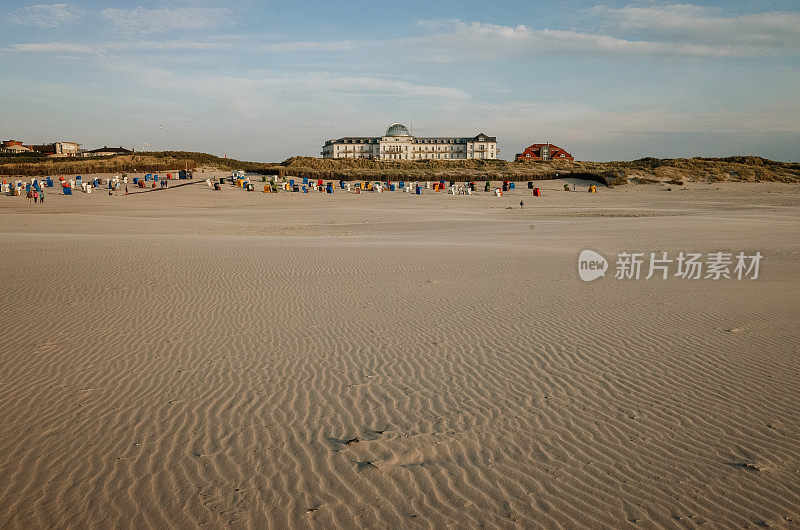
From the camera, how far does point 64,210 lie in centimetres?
3259

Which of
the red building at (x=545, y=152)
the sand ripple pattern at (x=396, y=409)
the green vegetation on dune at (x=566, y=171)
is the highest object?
the red building at (x=545, y=152)

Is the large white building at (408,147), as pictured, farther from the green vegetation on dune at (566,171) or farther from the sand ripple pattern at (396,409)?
the sand ripple pattern at (396,409)

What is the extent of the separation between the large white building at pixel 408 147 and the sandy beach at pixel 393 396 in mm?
117503

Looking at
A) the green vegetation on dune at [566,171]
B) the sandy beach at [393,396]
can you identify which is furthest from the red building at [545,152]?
the sandy beach at [393,396]

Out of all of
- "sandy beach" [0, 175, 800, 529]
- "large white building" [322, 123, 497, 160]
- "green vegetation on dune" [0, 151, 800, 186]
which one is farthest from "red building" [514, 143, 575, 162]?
"sandy beach" [0, 175, 800, 529]

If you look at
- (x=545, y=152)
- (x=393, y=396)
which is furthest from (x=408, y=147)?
(x=393, y=396)

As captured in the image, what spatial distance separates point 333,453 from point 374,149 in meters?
129

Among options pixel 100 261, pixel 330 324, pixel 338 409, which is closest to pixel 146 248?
pixel 100 261

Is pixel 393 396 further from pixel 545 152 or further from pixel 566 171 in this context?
pixel 545 152

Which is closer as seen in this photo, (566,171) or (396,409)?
(396,409)

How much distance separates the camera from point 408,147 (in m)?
129

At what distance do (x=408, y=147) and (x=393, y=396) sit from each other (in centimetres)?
12696

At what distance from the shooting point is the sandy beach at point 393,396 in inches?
154

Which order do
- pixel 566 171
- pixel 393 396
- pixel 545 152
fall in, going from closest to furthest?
pixel 393 396, pixel 566 171, pixel 545 152
